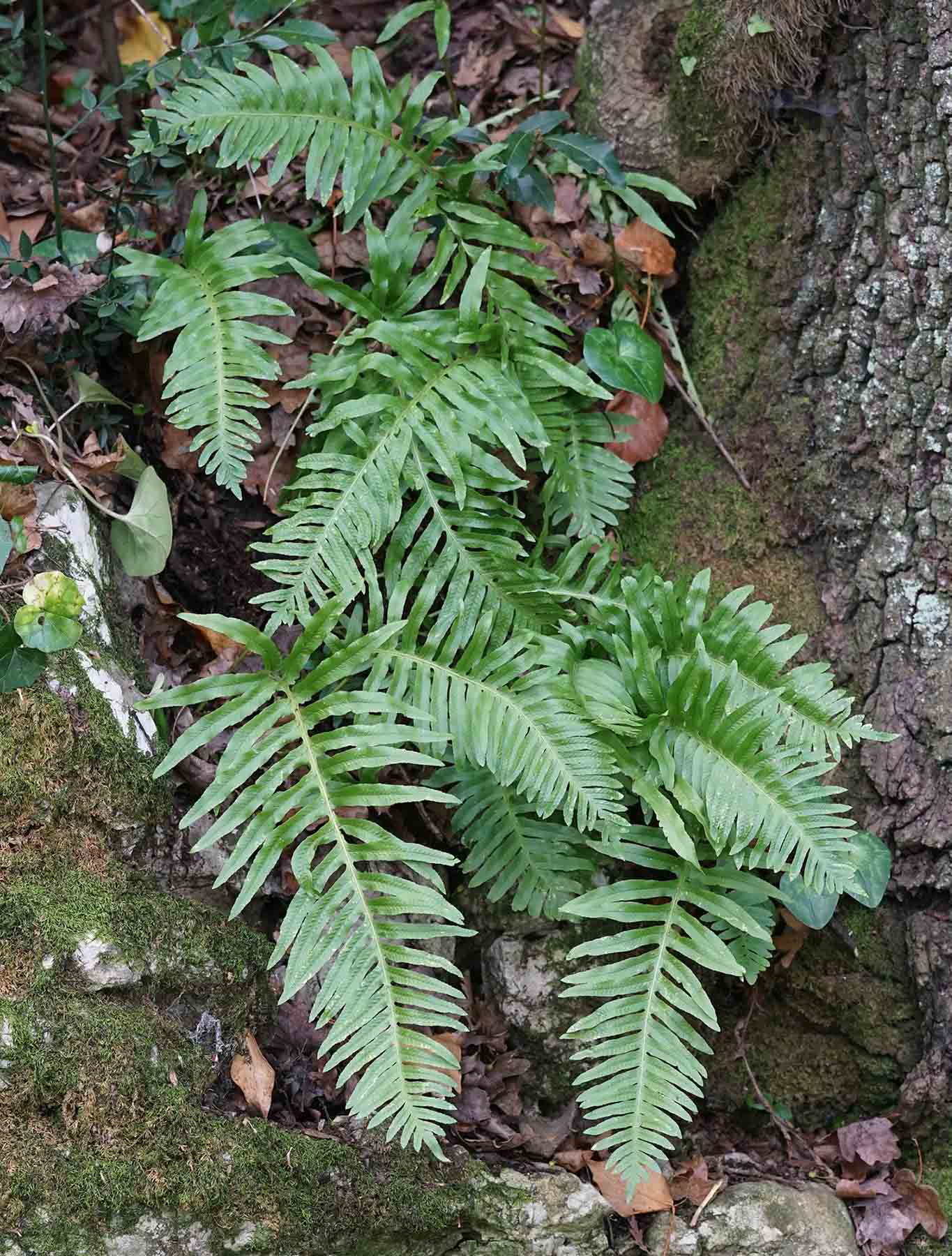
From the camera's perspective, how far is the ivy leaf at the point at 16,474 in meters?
2.59

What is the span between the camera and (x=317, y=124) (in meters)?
2.98

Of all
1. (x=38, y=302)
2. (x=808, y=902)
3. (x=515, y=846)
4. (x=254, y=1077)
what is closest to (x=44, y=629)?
(x=38, y=302)

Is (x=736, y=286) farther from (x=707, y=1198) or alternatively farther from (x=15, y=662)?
(x=707, y=1198)

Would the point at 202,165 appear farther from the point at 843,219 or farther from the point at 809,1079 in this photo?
the point at 809,1079

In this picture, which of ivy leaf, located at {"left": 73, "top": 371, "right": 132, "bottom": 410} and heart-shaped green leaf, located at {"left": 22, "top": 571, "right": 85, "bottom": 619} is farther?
ivy leaf, located at {"left": 73, "top": 371, "right": 132, "bottom": 410}

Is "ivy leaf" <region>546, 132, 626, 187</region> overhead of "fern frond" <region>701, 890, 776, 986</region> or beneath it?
overhead

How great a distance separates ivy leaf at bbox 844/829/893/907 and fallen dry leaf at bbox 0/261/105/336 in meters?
2.34

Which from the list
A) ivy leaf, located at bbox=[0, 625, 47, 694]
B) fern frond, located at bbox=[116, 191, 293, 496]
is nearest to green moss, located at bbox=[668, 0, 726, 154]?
fern frond, located at bbox=[116, 191, 293, 496]

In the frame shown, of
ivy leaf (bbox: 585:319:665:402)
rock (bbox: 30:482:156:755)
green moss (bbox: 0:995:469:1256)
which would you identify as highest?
ivy leaf (bbox: 585:319:665:402)

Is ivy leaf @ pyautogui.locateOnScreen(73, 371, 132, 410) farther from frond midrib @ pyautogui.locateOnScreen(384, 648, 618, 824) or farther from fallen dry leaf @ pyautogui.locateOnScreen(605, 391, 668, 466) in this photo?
fallen dry leaf @ pyautogui.locateOnScreen(605, 391, 668, 466)

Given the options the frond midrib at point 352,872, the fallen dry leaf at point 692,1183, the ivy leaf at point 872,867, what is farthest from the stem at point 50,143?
the fallen dry leaf at point 692,1183

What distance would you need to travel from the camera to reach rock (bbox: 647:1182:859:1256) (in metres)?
2.66

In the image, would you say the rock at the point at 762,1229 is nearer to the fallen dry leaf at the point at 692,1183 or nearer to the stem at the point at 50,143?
the fallen dry leaf at the point at 692,1183

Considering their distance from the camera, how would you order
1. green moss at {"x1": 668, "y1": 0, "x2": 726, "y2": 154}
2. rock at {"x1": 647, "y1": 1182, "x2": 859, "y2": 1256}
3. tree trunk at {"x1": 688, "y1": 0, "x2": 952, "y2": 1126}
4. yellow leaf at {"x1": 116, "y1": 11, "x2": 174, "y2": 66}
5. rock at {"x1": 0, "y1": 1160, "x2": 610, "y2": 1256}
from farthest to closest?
yellow leaf at {"x1": 116, "y1": 11, "x2": 174, "y2": 66}, green moss at {"x1": 668, "y1": 0, "x2": 726, "y2": 154}, tree trunk at {"x1": 688, "y1": 0, "x2": 952, "y2": 1126}, rock at {"x1": 647, "y1": 1182, "x2": 859, "y2": 1256}, rock at {"x1": 0, "y1": 1160, "x2": 610, "y2": 1256}
